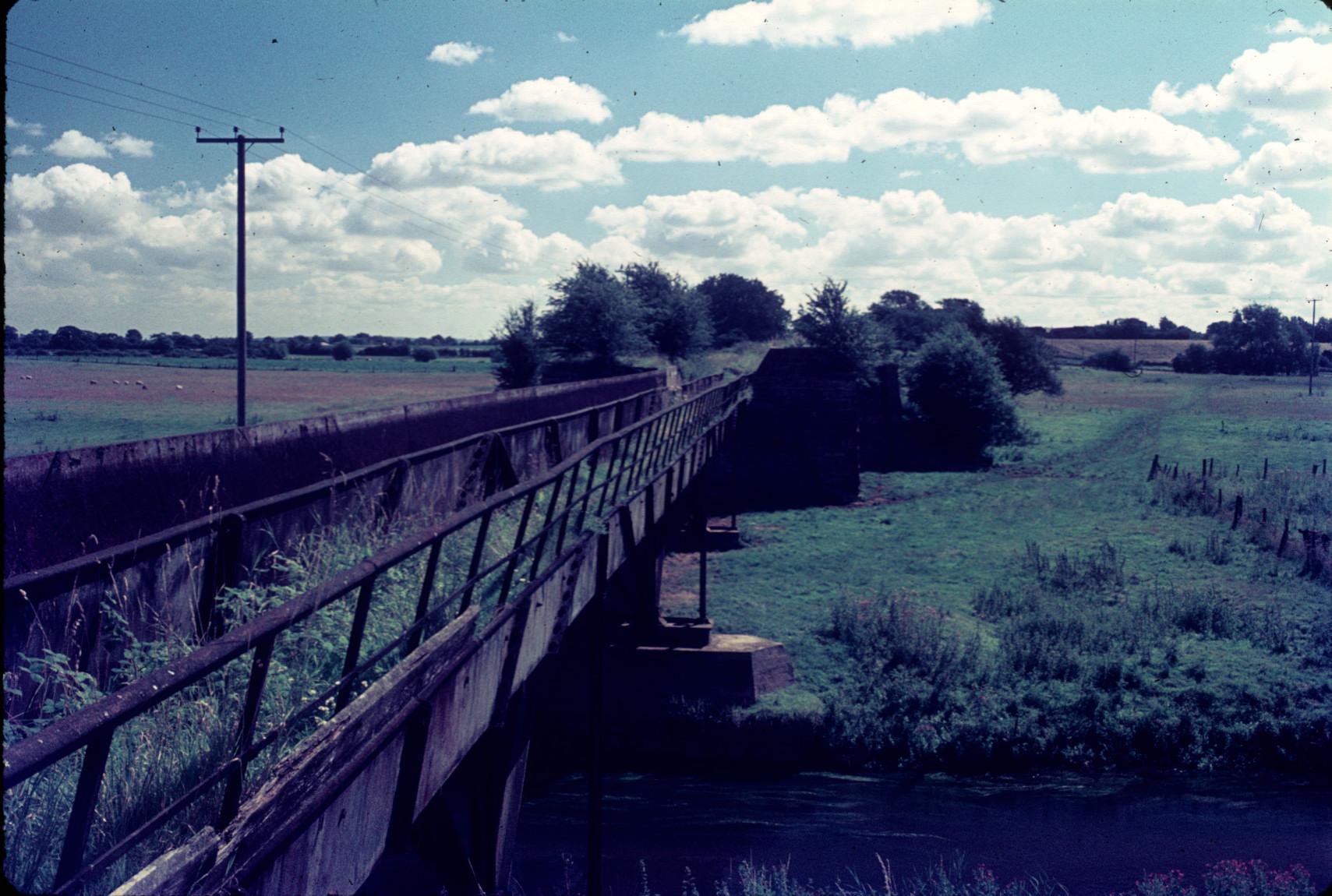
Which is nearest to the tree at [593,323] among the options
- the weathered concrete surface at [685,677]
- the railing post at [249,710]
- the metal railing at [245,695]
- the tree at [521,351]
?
the tree at [521,351]

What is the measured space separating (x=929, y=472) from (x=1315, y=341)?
4771cm

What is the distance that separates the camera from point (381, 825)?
352cm

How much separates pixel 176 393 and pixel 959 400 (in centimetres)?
3902

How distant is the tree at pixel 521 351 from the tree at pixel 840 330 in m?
10.4

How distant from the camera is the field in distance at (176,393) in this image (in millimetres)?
32844

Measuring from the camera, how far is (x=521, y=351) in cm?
3981

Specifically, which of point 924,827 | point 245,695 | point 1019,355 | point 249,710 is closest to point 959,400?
point 1019,355

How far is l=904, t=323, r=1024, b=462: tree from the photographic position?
3878 centimetres

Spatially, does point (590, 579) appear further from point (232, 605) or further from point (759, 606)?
point (759, 606)

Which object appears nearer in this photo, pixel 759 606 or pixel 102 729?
pixel 102 729

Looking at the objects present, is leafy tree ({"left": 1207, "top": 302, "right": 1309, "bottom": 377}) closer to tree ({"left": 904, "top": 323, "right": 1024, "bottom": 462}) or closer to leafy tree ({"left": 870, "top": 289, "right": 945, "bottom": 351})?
leafy tree ({"left": 870, "top": 289, "right": 945, "bottom": 351})

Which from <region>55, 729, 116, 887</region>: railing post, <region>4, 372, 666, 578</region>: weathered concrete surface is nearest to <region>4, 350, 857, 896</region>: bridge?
<region>55, 729, 116, 887</region>: railing post

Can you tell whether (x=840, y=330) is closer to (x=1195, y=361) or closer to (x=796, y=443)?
(x=796, y=443)

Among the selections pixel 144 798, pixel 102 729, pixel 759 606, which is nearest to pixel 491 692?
pixel 144 798
